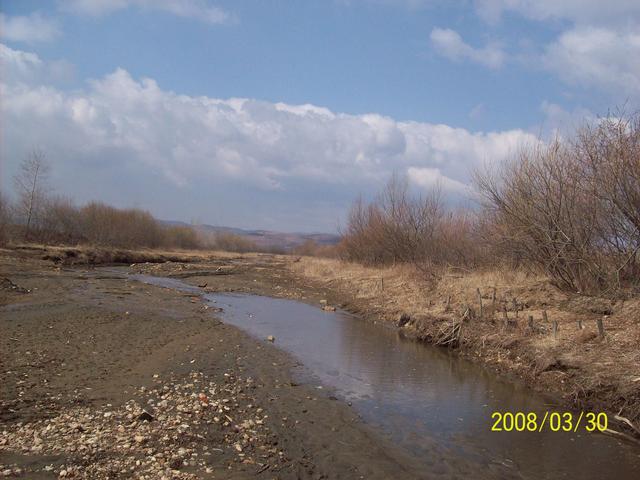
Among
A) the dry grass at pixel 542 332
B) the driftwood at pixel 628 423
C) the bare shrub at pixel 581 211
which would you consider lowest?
the driftwood at pixel 628 423

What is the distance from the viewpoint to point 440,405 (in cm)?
1027

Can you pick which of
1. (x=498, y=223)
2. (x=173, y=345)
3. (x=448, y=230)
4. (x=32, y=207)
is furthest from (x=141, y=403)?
(x=32, y=207)

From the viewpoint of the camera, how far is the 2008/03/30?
8.95 meters

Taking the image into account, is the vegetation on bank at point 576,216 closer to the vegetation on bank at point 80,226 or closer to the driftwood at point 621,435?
the driftwood at point 621,435

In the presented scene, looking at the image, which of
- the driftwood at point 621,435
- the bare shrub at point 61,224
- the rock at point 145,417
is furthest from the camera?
the bare shrub at point 61,224

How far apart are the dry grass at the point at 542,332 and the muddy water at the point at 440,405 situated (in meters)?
0.83

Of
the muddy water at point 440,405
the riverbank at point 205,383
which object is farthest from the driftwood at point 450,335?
the muddy water at point 440,405

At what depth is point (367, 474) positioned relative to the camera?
6.71 metres

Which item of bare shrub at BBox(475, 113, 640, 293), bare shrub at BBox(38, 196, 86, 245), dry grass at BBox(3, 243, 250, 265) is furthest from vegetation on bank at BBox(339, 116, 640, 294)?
bare shrub at BBox(38, 196, 86, 245)

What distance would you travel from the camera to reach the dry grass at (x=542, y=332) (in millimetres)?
10086

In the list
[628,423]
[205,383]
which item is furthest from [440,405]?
[205,383]

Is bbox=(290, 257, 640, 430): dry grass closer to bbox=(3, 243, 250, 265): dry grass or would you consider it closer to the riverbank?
the riverbank

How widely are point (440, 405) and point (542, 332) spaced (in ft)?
17.9

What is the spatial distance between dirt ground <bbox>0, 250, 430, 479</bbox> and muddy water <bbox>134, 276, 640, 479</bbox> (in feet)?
2.14
